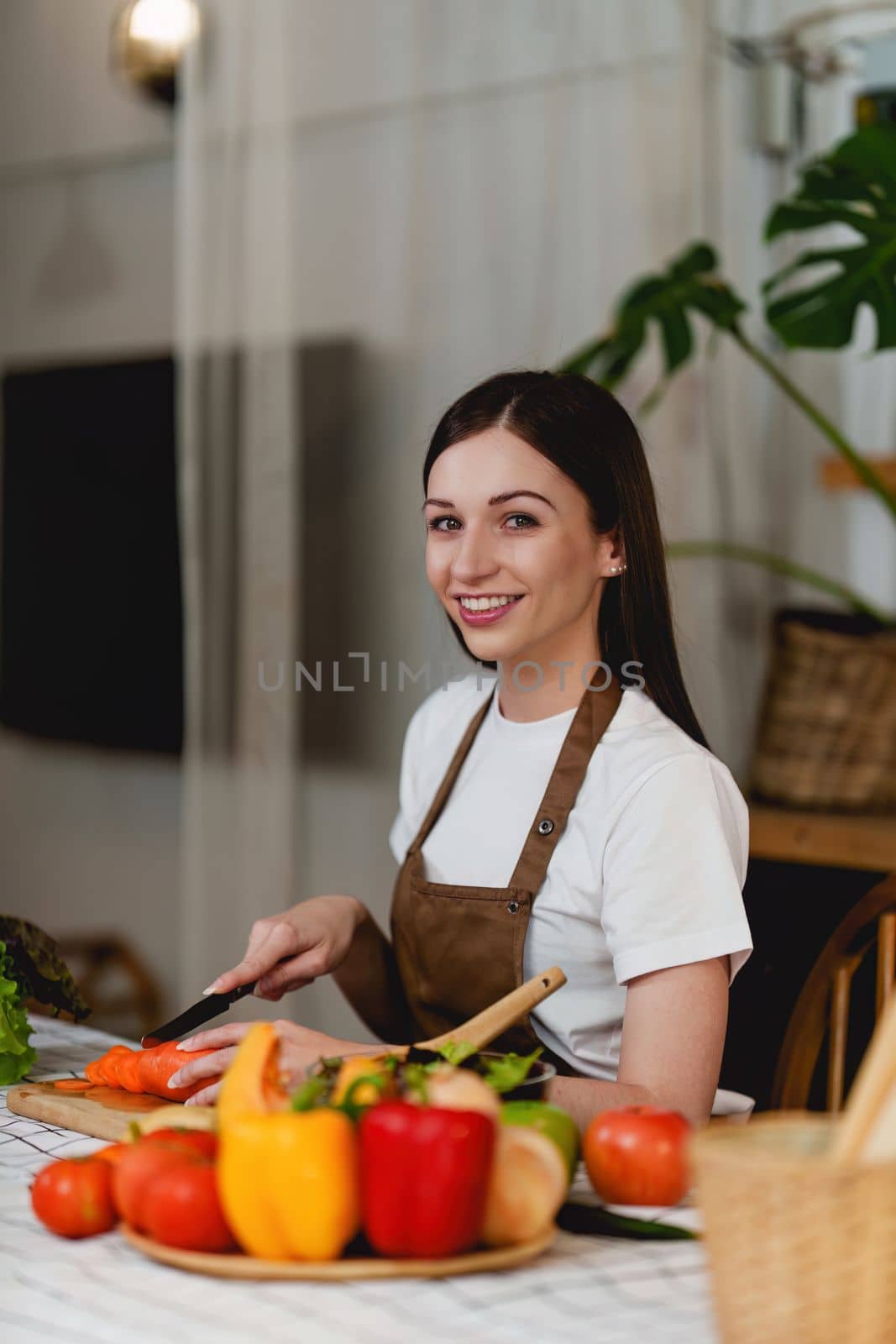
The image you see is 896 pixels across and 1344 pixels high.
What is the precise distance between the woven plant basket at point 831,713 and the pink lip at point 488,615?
51.2 inches

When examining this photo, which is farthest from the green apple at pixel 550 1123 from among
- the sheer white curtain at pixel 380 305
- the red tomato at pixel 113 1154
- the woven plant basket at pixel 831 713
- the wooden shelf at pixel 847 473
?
the wooden shelf at pixel 847 473

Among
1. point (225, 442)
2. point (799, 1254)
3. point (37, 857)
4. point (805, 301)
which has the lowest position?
point (37, 857)

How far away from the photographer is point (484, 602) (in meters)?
1.54

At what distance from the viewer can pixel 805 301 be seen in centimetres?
238

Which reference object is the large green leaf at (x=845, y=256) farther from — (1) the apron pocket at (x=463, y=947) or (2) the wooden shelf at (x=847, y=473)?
(1) the apron pocket at (x=463, y=947)

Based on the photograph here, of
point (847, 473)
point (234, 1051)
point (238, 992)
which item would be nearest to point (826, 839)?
point (847, 473)

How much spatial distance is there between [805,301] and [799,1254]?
189 centimetres

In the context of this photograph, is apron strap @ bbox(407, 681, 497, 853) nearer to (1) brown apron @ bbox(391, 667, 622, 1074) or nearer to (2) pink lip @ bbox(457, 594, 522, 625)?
(1) brown apron @ bbox(391, 667, 622, 1074)

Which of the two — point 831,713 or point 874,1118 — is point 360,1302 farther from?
point 831,713

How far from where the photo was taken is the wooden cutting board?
48.8 inches

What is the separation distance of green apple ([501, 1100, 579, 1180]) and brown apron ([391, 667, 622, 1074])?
1.36 ft

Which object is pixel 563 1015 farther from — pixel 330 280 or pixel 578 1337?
pixel 330 280

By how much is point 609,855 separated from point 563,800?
8cm

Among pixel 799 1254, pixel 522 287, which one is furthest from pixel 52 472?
pixel 799 1254
